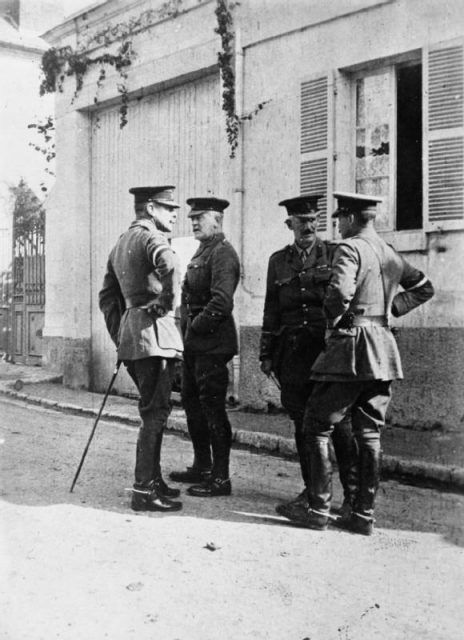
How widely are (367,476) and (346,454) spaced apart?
410 mm

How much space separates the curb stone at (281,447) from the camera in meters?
5.53

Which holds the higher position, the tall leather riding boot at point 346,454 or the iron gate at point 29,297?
the iron gate at point 29,297

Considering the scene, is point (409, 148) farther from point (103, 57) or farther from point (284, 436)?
point (103, 57)

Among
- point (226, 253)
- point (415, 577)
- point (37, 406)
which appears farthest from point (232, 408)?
point (415, 577)

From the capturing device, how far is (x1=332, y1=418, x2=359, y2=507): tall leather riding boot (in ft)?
14.9

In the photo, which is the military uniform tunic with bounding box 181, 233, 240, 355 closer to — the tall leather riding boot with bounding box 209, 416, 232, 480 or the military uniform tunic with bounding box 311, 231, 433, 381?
the tall leather riding boot with bounding box 209, 416, 232, 480

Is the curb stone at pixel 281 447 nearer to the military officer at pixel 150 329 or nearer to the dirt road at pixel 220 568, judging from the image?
the dirt road at pixel 220 568

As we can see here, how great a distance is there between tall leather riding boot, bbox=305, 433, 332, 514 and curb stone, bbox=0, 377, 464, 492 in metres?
1.58

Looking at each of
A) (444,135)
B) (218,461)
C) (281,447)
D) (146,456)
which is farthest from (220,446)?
(444,135)

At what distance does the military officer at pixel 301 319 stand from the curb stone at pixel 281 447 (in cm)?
123

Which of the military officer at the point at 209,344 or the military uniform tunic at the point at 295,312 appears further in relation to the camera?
the military officer at the point at 209,344

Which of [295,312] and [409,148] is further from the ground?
[409,148]

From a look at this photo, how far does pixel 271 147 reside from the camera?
844 cm

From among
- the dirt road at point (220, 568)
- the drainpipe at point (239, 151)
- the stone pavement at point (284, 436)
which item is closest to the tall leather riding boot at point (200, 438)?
the dirt road at point (220, 568)
